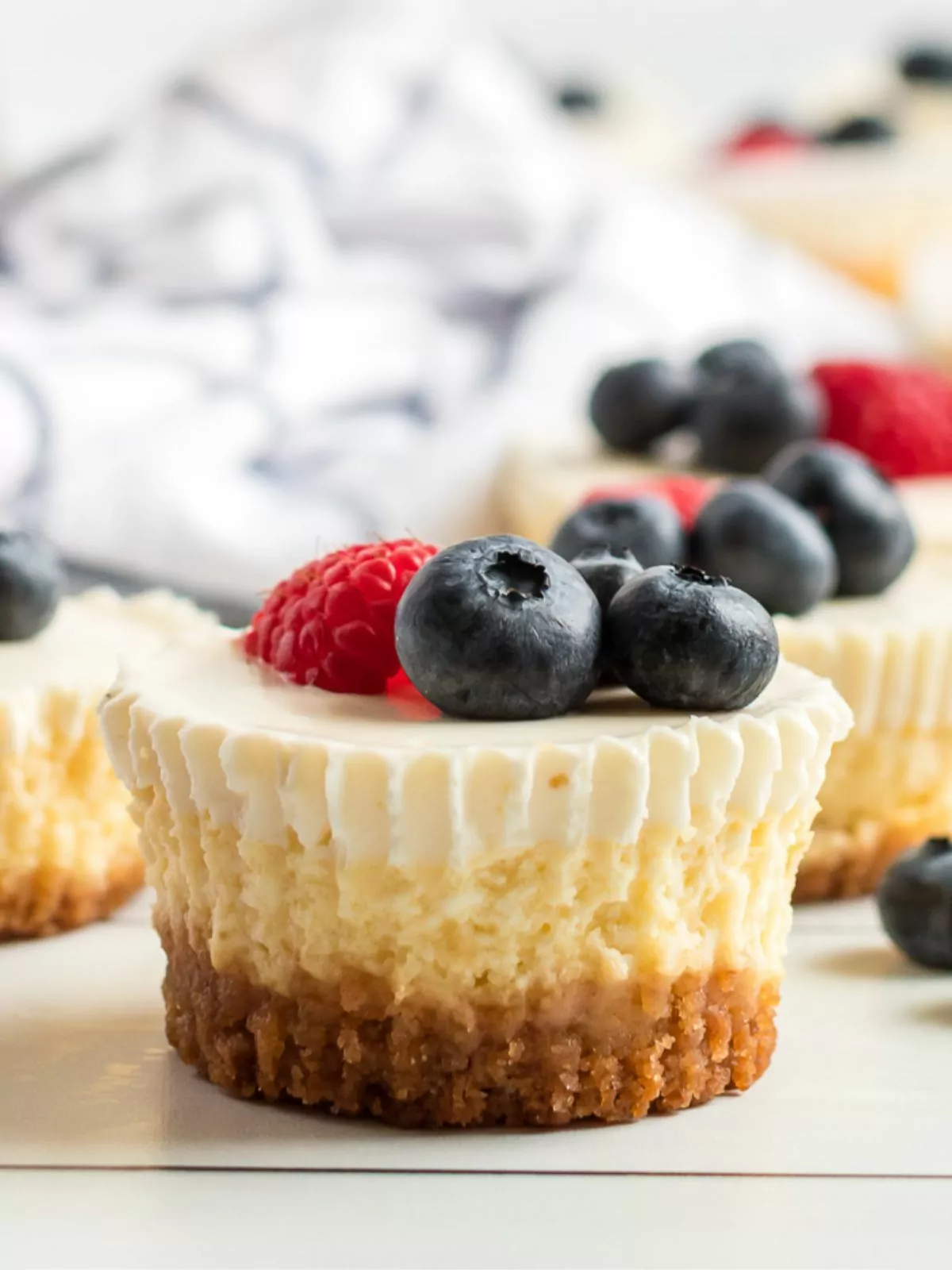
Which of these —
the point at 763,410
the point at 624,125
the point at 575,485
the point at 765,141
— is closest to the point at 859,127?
the point at 765,141

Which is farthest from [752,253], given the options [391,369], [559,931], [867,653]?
[559,931]

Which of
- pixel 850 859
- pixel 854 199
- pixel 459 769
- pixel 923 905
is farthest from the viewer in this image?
pixel 854 199

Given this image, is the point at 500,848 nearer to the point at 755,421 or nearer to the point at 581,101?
the point at 755,421

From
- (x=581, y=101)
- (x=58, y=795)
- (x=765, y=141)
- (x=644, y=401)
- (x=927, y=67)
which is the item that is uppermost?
(x=927, y=67)

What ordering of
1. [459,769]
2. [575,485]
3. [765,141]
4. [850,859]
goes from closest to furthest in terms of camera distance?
1. [459,769]
2. [850,859]
3. [575,485]
4. [765,141]

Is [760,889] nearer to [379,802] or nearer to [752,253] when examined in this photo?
[379,802]

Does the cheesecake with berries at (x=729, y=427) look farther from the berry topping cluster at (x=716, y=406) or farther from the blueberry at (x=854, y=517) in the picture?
the blueberry at (x=854, y=517)

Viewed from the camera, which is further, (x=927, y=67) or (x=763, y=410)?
(x=927, y=67)
